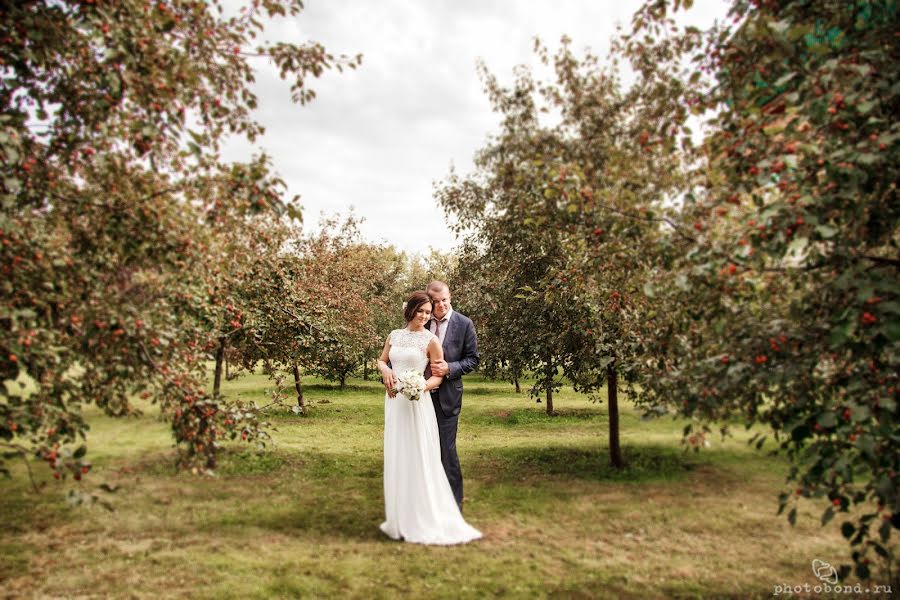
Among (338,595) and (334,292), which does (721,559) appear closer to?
(338,595)

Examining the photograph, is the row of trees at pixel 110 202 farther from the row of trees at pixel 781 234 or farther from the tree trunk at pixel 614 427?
the tree trunk at pixel 614 427

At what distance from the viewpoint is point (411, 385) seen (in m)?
6.98

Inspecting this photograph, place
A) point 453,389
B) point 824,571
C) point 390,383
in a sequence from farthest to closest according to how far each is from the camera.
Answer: point 453,389
point 390,383
point 824,571

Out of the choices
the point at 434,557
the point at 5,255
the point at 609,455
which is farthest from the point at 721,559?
the point at 5,255

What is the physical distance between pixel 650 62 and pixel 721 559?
5485 mm

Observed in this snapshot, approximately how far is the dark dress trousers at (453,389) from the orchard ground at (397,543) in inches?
35.3

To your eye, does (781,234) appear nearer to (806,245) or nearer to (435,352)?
(806,245)

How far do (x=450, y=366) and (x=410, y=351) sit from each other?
1.80ft

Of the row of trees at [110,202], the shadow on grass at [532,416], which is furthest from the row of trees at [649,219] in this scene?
the shadow on grass at [532,416]

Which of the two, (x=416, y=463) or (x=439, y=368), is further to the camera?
(x=439, y=368)

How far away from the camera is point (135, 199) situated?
15.7 feet

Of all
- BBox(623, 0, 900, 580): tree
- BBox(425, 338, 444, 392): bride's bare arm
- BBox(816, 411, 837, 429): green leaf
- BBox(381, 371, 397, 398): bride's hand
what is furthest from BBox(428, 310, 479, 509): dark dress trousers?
BBox(816, 411, 837, 429): green leaf

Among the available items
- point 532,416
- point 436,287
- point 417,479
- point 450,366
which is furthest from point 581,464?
point 532,416

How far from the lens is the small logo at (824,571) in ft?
18.7
